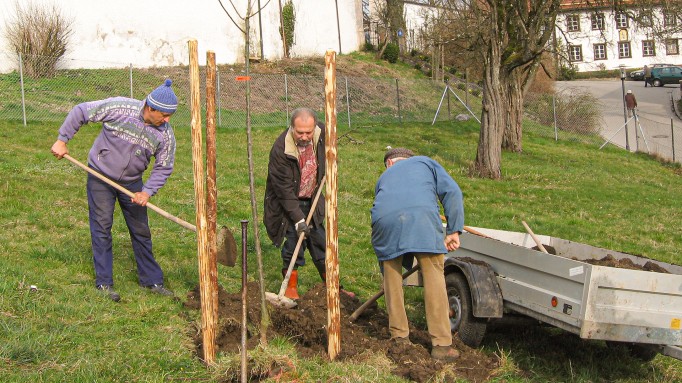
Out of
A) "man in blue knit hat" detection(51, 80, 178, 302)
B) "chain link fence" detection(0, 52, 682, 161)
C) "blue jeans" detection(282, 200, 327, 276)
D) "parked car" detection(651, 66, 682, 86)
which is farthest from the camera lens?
"parked car" detection(651, 66, 682, 86)

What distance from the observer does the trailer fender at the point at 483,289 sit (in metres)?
6.46

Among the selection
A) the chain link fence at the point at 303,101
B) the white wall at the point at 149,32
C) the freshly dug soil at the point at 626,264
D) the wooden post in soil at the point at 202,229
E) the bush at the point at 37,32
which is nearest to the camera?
the wooden post in soil at the point at 202,229

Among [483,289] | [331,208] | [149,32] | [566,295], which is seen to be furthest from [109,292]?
[149,32]

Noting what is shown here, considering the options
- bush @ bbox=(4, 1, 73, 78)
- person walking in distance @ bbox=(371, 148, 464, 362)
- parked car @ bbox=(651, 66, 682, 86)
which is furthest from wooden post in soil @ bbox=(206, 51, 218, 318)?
parked car @ bbox=(651, 66, 682, 86)

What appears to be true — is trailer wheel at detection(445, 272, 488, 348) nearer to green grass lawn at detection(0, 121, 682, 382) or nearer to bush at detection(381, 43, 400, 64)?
green grass lawn at detection(0, 121, 682, 382)

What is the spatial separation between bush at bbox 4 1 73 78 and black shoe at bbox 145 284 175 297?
1682cm

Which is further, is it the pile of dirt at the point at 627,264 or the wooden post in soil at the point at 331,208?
the pile of dirt at the point at 627,264

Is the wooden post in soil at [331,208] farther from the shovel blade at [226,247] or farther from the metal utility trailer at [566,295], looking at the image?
the metal utility trailer at [566,295]

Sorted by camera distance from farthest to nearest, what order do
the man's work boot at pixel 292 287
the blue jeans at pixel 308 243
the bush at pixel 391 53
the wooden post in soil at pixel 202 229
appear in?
1. the bush at pixel 391 53
2. the blue jeans at pixel 308 243
3. the man's work boot at pixel 292 287
4. the wooden post in soil at pixel 202 229

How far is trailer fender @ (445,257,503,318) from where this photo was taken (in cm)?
646

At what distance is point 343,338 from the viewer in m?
6.25

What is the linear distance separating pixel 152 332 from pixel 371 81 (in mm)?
20019

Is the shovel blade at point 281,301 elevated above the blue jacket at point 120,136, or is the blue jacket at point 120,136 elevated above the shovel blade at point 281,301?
the blue jacket at point 120,136

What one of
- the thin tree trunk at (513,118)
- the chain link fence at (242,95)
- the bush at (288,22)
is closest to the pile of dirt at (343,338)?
the chain link fence at (242,95)
